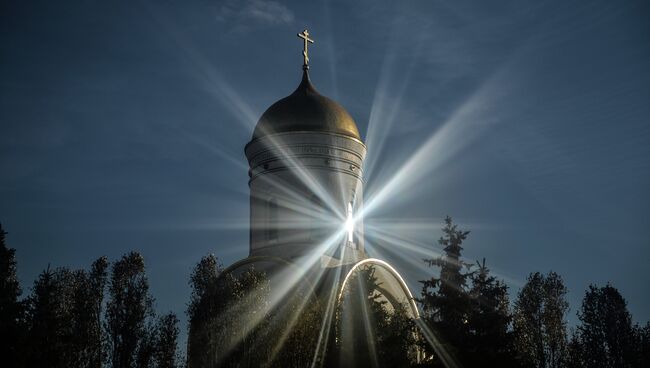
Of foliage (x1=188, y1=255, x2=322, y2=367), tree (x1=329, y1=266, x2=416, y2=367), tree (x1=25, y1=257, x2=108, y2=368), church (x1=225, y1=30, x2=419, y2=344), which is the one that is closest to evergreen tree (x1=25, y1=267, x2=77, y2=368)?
tree (x1=25, y1=257, x2=108, y2=368)

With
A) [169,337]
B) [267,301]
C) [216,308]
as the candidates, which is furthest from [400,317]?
[169,337]

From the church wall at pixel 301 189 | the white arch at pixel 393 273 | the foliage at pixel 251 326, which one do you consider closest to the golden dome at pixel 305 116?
the church wall at pixel 301 189

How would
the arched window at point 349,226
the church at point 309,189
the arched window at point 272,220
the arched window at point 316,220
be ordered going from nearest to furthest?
the church at point 309,189 < the arched window at point 316,220 < the arched window at point 272,220 < the arched window at point 349,226

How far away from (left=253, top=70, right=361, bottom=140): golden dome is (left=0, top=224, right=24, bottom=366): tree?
870cm

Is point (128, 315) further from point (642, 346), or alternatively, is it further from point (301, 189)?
point (642, 346)

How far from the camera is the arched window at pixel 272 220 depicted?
23203 mm

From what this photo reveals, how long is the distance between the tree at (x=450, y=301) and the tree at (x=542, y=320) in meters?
6.76

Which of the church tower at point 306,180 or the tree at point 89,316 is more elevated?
the church tower at point 306,180

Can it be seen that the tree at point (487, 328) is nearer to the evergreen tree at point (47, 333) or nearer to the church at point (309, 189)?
the church at point (309, 189)

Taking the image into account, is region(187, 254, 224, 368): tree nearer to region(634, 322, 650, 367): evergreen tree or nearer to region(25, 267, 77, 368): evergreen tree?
region(25, 267, 77, 368): evergreen tree

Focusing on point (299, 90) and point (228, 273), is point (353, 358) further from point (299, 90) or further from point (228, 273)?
point (299, 90)

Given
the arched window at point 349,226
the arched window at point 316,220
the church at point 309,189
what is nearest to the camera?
the church at point 309,189

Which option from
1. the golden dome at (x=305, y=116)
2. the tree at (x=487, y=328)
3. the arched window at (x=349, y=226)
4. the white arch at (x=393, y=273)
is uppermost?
the golden dome at (x=305, y=116)

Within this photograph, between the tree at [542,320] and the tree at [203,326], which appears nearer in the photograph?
the tree at [203,326]
